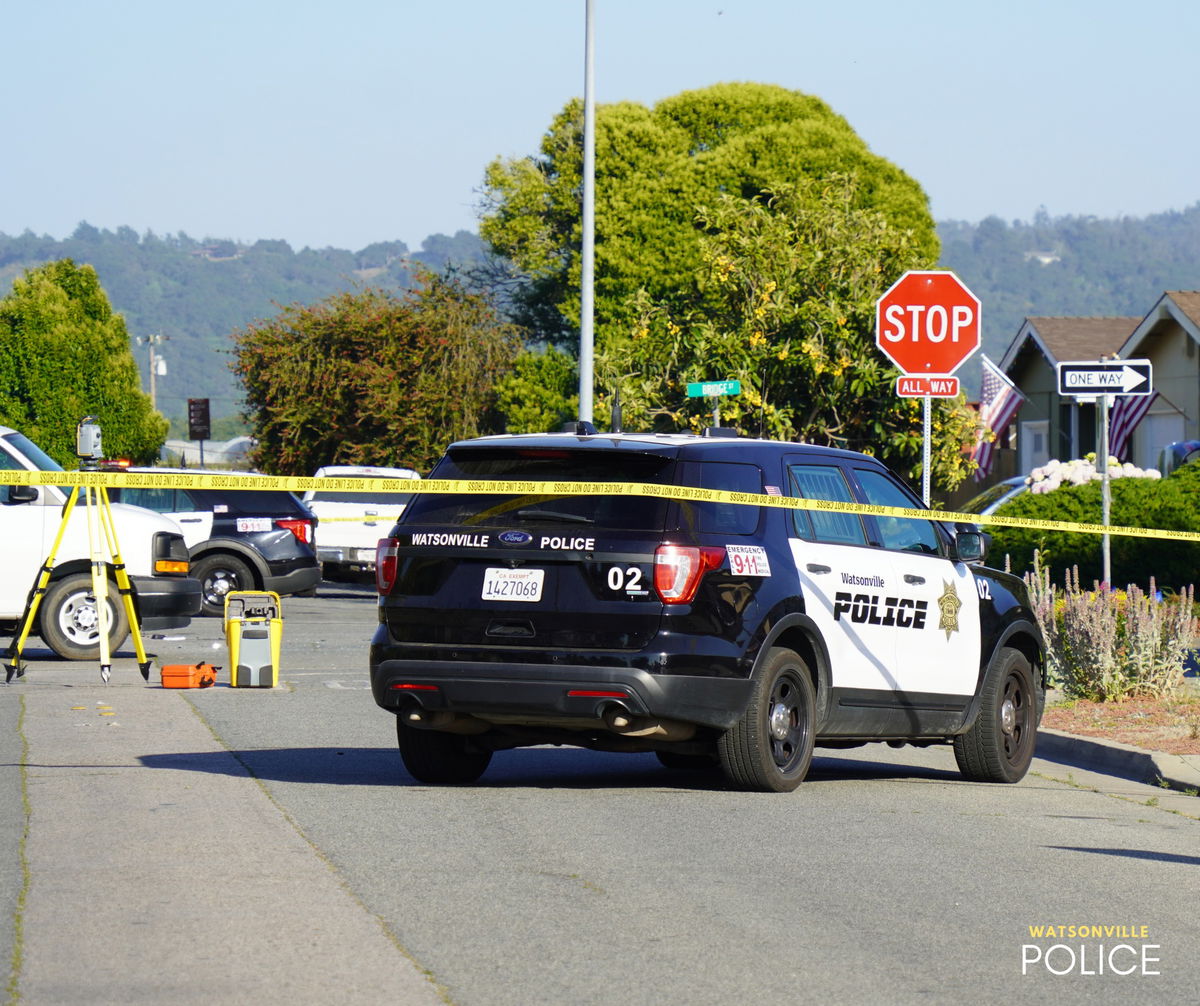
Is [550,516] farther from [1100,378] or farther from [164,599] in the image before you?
[164,599]

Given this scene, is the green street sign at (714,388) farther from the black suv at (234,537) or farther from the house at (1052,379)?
the house at (1052,379)

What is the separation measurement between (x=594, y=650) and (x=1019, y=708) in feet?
11.5

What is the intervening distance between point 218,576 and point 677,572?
16.7m

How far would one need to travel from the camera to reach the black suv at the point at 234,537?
24688mm

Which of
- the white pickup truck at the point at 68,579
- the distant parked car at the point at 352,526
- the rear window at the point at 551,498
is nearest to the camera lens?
the rear window at the point at 551,498

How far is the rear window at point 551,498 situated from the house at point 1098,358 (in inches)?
932

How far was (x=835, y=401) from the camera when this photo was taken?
1142 inches

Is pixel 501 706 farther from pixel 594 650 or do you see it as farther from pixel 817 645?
pixel 817 645

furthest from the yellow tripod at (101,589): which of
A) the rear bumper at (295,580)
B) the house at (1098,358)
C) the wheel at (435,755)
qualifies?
the house at (1098,358)

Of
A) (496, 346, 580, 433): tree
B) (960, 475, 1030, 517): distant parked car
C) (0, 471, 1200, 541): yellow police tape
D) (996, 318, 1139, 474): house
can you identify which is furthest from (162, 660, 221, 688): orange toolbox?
(496, 346, 580, 433): tree

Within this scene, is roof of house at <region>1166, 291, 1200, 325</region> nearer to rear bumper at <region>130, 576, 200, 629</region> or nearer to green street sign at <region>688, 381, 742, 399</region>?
green street sign at <region>688, 381, 742, 399</region>

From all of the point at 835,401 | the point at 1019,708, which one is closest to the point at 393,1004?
the point at 1019,708

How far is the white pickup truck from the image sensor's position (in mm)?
17516

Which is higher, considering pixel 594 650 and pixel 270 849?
pixel 594 650
